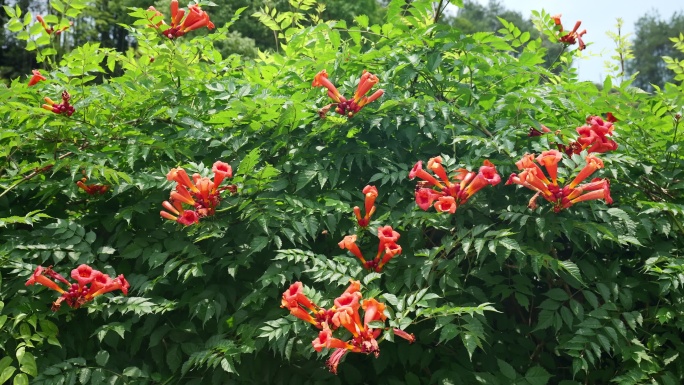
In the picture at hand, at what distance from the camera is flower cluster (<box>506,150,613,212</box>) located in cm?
335

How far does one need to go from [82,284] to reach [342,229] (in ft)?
4.59

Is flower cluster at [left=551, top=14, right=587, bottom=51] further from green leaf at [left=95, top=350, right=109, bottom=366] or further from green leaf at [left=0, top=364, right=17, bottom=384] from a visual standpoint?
green leaf at [left=0, top=364, right=17, bottom=384]

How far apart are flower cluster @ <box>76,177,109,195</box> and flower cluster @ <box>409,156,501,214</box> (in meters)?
1.99

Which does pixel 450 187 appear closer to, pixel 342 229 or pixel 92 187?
pixel 342 229

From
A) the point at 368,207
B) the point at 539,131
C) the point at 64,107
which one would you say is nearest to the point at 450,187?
the point at 368,207

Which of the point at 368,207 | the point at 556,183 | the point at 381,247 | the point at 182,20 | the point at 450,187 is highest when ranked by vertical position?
the point at 182,20

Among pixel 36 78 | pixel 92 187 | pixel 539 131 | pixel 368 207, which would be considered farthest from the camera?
pixel 36 78

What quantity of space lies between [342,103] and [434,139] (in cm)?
68

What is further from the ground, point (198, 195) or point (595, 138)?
point (595, 138)

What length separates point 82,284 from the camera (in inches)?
146

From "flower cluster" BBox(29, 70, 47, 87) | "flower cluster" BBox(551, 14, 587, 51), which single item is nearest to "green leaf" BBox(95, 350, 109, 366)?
"flower cluster" BBox(29, 70, 47, 87)

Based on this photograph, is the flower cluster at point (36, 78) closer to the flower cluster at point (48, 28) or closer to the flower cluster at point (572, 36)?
the flower cluster at point (48, 28)

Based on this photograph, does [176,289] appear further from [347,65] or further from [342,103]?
[347,65]

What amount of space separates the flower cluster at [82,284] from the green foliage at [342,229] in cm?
9
